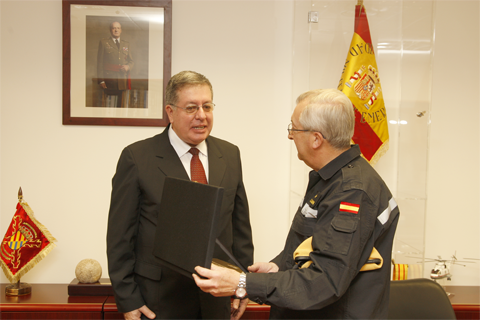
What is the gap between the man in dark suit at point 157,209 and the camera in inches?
62.6

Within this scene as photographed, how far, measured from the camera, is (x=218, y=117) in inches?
101

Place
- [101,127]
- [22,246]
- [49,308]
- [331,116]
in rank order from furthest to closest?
[101,127] → [22,246] → [49,308] → [331,116]

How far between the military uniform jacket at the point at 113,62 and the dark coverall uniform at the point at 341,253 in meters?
1.65

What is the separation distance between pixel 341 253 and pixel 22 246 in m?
1.96

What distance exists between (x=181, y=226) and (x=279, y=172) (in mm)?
1380

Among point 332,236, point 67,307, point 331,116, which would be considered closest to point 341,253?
point 332,236

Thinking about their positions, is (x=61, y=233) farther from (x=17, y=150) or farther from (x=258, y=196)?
(x=258, y=196)

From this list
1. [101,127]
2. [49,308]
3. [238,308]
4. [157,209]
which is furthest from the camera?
[101,127]

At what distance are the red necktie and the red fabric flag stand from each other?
3.80 feet

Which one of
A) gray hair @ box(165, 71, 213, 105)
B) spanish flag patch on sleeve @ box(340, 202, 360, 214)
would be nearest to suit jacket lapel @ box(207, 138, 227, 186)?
gray hair @ box(165, 71, 213, 105)

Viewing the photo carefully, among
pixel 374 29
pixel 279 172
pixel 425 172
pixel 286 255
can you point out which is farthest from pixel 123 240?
pixel 374 29

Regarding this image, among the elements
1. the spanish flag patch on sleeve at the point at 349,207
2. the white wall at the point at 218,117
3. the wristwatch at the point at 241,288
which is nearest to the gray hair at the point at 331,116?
the spanish flag patch on sleeve at the point at 349,207

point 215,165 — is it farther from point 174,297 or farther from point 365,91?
point 365,91

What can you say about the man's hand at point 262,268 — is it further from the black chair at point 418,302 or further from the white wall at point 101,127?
the white wall at point 101,127
